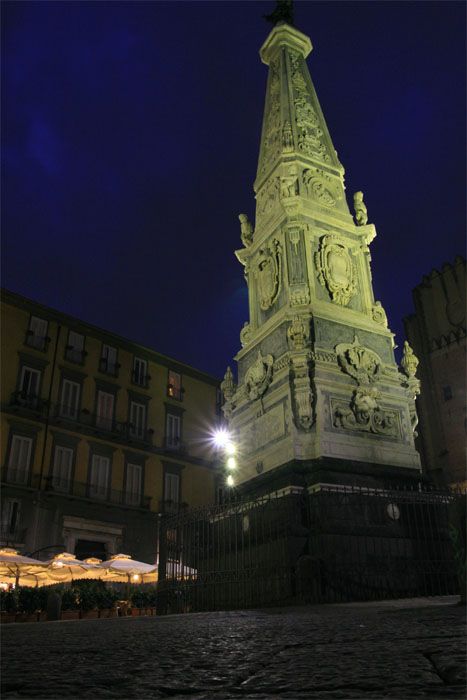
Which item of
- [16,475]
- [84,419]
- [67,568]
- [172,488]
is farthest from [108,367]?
[67,568]

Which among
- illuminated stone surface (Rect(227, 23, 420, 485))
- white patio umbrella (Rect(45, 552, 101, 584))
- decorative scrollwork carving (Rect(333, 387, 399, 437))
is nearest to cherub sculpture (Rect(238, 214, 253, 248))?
illuminated stone surface (Rect(227, 23, 420, 485))

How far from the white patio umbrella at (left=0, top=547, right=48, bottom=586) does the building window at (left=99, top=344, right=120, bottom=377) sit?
1447 centimetres

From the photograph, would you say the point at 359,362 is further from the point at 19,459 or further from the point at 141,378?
the point at 141,378

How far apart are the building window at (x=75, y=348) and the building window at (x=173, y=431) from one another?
267 inches

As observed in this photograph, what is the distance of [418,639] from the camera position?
3.00m

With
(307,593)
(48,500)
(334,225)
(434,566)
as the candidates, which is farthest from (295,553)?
(48,500)

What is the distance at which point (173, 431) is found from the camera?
34156mm

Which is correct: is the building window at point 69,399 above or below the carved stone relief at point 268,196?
below

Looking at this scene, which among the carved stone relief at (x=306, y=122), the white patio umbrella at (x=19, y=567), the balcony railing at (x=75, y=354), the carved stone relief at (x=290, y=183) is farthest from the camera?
the balcony railing at (x=75, y=354)

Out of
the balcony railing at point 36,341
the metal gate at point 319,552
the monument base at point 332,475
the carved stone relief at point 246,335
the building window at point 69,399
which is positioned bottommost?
the metal gate at point 319,552

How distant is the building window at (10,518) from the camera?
2455 cm

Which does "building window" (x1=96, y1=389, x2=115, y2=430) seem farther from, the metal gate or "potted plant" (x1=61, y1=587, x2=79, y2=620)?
the metal gate

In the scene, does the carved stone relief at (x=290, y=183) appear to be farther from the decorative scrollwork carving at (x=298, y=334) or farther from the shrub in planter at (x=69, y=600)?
the shrub in planter at (x=69, y=600)

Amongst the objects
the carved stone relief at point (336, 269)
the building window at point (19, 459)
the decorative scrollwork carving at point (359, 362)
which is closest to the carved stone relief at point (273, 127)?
the carved stone relief at point (336, 269)
